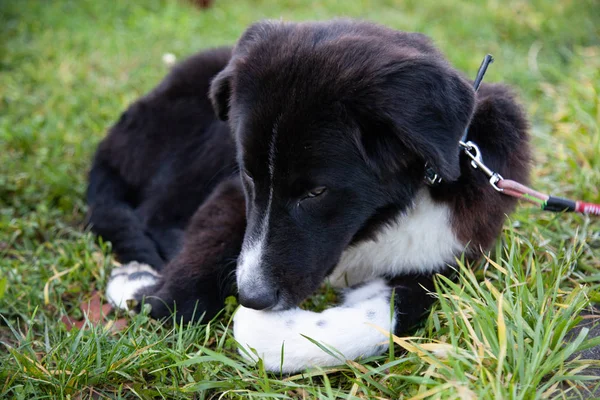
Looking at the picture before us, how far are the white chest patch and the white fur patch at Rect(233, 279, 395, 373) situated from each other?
→ 265mm

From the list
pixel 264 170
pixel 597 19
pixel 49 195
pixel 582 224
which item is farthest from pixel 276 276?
pixel 597 19

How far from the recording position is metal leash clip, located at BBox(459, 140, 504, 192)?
2.39m

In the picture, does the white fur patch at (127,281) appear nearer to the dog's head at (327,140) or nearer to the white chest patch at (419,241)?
the dog's head at (327,140)

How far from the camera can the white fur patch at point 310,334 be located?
227cm

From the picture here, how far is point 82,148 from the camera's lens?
14.1 feet

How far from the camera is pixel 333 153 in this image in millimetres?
2188

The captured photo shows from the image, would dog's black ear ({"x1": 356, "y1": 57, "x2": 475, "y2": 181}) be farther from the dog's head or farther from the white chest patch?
the white chest patch

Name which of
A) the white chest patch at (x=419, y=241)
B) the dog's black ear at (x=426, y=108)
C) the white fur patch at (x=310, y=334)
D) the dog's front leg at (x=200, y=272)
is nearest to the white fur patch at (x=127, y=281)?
the dog's front leg at (x=200, y=272)

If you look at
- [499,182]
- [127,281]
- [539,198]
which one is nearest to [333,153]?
[499,182]

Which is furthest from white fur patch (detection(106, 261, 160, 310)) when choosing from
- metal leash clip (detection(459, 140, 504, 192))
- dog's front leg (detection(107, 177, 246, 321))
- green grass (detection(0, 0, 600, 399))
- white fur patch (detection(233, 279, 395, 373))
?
metal leash clip (detection(459, 140, 504, 192))

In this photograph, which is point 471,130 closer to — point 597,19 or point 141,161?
point 141,161

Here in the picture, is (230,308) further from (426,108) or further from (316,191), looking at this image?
(426,108)

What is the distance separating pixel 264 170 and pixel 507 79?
387cm

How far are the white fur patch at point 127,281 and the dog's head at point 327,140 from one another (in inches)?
33.6
